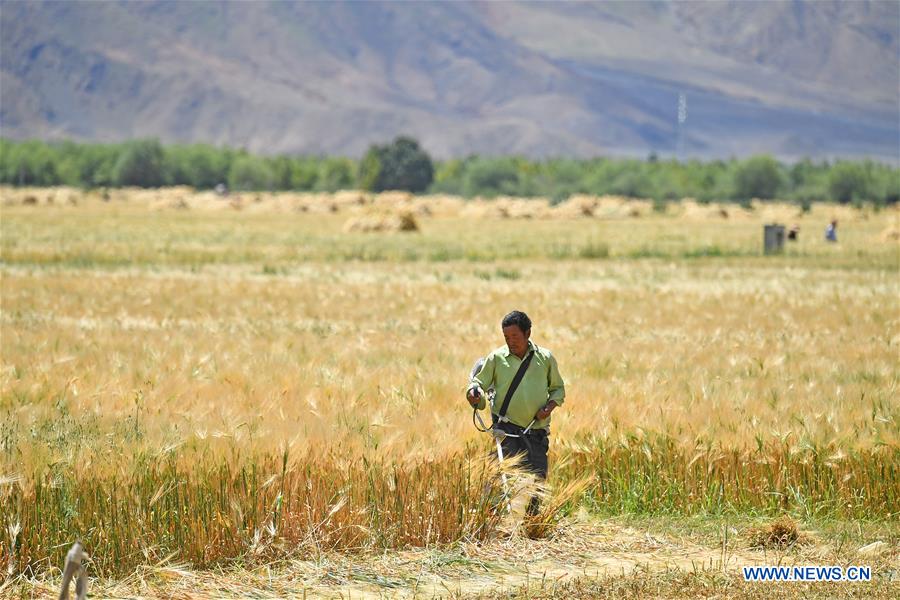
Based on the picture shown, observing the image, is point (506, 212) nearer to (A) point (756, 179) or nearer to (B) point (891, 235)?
(B) point (891, 235)

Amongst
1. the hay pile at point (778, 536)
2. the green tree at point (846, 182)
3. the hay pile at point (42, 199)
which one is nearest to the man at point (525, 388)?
the hay pile at point (778, 536)

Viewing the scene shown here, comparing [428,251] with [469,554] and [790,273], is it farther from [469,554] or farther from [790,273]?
[469,554]

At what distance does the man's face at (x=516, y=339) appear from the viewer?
36.6ft

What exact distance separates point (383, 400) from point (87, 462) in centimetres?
455

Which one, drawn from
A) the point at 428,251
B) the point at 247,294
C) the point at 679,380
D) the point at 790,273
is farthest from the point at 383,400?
the point at 428,251

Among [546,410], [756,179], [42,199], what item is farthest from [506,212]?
[546,410]

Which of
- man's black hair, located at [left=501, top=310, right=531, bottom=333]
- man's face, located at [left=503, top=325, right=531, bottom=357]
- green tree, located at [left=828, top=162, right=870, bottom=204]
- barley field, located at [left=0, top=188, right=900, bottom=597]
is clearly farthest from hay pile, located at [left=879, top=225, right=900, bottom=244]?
green tree, located at [left=828, top=162, right=870, bottom=204]

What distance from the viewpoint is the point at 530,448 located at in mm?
11555

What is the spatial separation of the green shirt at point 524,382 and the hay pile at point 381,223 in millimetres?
64475

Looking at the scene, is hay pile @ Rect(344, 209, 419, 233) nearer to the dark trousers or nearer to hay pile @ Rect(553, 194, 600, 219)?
hay pile @ Rect(553, 194, 600, 219)

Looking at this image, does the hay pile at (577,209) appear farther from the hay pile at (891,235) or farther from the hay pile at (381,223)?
the hay pile at (891,235)

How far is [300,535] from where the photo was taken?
11.1m

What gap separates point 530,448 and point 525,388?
555mm

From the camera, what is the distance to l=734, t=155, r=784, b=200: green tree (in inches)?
7500
